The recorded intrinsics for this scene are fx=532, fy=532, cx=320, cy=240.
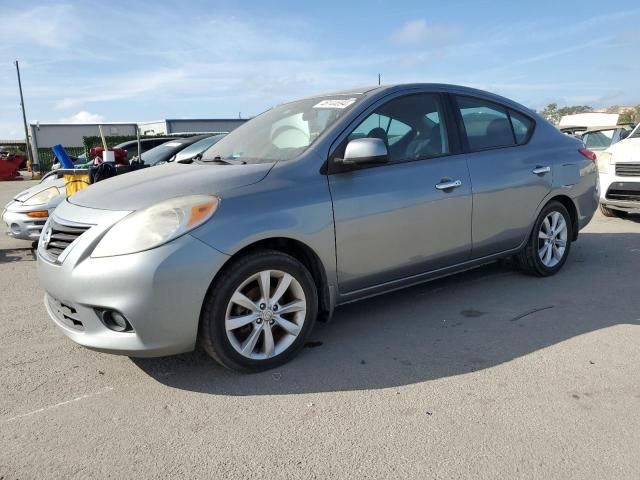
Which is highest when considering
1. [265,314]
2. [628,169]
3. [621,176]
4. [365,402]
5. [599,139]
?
[599,139]

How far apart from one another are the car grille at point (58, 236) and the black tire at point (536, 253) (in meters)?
3.62

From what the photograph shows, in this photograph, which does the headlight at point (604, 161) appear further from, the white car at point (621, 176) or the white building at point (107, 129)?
the white building at point (107, 129)

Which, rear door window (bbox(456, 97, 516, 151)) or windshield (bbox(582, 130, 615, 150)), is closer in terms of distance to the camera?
rear door window (bbox(456, 97, 516, 151))

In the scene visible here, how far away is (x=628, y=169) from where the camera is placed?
727cm

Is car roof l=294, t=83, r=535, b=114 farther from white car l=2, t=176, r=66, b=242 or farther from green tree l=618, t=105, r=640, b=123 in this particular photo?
green tree l=618, t=105, r=640, b=123

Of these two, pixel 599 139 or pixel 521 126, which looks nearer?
pixel 521 126

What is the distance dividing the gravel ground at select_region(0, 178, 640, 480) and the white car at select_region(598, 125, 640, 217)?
3.70 m

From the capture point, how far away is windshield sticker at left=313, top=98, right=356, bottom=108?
12.2ft

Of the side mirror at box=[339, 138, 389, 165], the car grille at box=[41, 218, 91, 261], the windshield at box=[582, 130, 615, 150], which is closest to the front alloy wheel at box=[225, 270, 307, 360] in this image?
the side mirror at box=[339, 138, 389, 165]

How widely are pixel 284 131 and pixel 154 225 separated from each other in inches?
56.0

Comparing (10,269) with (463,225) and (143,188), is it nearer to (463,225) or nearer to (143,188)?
(143,188)

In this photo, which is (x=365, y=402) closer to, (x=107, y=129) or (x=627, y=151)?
(x=627, y=151)

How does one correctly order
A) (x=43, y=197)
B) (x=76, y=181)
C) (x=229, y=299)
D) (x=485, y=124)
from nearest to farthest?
(x=229, y=299) < (x=485, y=124) < (x=76, y=181) < (x=43, y=197)

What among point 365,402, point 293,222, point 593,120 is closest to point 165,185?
point 293,222
